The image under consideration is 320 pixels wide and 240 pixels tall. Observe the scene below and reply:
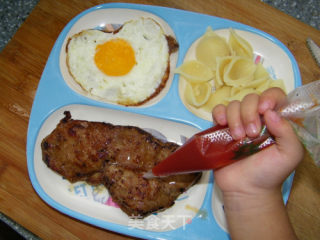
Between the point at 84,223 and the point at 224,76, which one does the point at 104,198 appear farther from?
the point at 224,76

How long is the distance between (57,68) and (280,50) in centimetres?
203

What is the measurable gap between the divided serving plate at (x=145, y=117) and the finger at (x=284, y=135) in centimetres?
77

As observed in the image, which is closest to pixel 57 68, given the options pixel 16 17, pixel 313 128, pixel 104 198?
pixel 16 17

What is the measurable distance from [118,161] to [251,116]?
1.17 meters

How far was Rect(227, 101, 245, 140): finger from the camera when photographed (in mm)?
1673

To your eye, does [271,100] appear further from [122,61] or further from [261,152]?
[122,61]

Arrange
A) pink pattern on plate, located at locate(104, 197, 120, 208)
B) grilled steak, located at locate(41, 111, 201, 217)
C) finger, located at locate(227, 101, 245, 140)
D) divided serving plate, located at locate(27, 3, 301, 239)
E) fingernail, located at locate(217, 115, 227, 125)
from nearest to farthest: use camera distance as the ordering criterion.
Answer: finger, located at locate(227, 101, 245, 140)
fingernail, located at locate(217, 115, 227, 125)
grilled steak, located at locate(41, 111, 201, 217)
divided serving plate, located at locate(27, 3, 301, 239)
pink pattern on plate, located at locate(104, 197, 120, 208)

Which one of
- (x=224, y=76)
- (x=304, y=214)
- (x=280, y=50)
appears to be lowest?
(x=304, y=214)

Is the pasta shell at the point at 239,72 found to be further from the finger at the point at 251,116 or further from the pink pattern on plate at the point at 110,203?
the pink pattern on plate at the point at 110,203

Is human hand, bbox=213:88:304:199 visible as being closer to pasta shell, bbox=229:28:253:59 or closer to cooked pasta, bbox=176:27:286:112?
cooked pasta, bbox=176:27:286:112

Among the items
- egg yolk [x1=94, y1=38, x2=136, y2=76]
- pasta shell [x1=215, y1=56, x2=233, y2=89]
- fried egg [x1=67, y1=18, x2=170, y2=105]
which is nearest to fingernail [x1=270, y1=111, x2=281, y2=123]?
pasta shell [x1=215, y1=56, x2=233, y2=89]

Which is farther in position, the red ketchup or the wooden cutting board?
the wooden cutting board

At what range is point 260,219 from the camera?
74.1 inches

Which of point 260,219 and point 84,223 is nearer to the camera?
point 260,219
